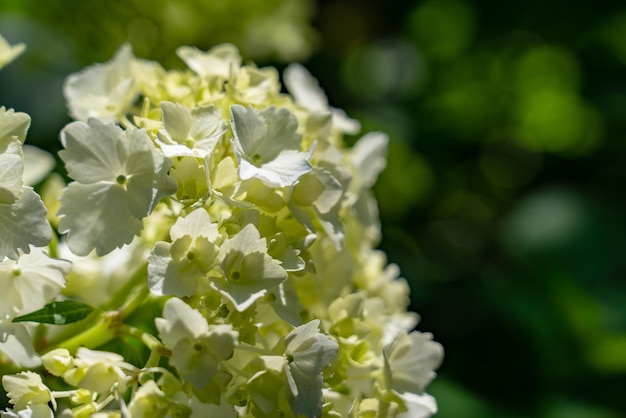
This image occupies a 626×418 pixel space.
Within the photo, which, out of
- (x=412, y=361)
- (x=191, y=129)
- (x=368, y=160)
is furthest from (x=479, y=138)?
(x=191, y=129)

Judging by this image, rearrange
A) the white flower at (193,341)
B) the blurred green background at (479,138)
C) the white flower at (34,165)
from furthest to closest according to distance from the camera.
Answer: the blurred green background at (479,138), the white flower at (34,165), the white flower at (193,341)

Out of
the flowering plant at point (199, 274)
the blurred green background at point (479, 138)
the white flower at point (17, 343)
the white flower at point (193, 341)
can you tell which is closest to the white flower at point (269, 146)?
the flowering plant at point (199, 274)

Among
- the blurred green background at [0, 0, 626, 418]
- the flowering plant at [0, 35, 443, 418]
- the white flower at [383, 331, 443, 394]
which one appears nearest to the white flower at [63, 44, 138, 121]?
the flowering plant at [0, 35, 443, 418]

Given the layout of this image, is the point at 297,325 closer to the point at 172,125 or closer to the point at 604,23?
the point at 172,125

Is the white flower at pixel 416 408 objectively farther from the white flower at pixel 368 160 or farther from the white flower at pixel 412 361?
the white flower at pixel 368 160

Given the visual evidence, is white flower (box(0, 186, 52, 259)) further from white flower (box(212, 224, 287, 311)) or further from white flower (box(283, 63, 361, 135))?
white flower (box(283, 63, 361, 135))
